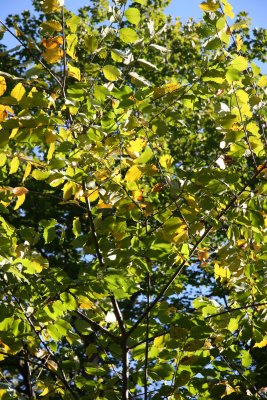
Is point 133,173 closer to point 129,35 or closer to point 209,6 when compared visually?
point 129,35

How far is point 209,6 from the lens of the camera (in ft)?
8.42

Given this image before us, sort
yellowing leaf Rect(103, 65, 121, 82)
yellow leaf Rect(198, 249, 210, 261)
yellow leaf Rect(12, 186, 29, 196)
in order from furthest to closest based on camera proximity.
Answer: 1. yellow leaf Rect(198, 249, 210, 261)
2. yellow leaf Rect(12, 186, 29, 196)
3. yellowing leaf Rect(103, 65, 121, 82)

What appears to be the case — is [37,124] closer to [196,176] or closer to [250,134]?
[196,176]

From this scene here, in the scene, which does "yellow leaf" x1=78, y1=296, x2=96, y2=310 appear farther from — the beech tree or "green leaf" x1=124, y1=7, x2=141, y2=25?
"green leaf" x1=124, y1=7, x2=141, y2=25

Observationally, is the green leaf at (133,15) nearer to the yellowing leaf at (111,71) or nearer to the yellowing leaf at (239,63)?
the yellowing leaf at (111,71)

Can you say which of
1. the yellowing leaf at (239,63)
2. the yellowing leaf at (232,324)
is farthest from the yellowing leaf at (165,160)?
the yellowing leaf at (232,324)

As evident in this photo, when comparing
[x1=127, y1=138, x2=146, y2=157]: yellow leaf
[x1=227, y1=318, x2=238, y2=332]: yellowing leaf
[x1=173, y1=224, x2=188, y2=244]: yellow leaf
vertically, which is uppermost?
[x1=127, y1=138, x2=146, y2=157]: yellow leaf

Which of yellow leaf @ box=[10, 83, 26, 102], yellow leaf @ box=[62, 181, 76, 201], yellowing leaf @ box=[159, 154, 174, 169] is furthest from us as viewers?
Answer: yellowing leaf @ box=[159, 154, 174, 169]

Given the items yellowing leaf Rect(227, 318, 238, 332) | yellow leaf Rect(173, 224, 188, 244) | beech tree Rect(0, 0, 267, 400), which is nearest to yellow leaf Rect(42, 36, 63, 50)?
beech tree Rect(0, 0, 267, 400)

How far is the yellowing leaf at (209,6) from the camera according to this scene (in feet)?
8.41

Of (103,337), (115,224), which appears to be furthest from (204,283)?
(115,224)

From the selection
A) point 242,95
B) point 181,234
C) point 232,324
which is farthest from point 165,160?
point 232,324

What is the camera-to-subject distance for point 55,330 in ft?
8.48

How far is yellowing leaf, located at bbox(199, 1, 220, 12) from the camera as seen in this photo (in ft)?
8.41
